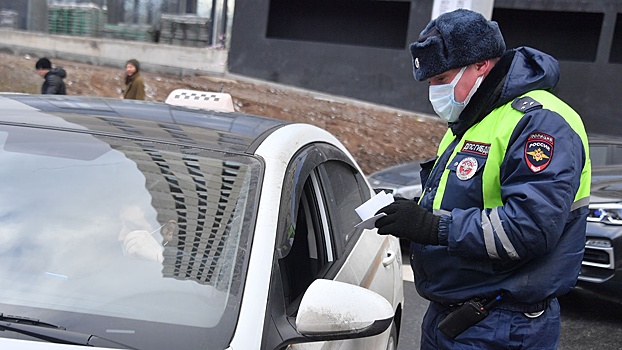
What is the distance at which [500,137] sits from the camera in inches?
91.8

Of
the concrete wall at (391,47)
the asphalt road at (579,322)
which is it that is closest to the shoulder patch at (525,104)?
the asphalt road at (579,322)

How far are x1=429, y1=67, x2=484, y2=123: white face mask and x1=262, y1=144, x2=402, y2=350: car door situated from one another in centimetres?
53

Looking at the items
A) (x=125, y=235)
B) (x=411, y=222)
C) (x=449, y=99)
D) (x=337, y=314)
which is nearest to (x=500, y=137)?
(x=449, y=99)

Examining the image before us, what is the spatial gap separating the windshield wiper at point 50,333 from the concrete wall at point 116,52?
20007 mm

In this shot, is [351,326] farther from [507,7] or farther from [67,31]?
[67,31]

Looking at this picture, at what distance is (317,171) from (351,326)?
1002 millimetres

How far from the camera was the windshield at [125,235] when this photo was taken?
1.97 metres

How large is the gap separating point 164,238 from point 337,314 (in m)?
0.58

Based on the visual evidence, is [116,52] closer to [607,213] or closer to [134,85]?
[134,85]

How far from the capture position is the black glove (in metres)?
2.35

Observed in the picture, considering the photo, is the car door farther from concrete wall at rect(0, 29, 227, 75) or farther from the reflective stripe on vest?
concrete wall at rect(0, 29, 227, 75)

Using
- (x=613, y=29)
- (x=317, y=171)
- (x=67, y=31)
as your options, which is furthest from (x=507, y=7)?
(x=317, y=171)

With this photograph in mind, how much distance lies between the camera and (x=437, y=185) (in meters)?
2.52

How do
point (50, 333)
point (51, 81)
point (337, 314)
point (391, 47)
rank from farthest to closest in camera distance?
1. point (391, 47)
2. point (51, 81)
3. point (337, 314)
4. point (50, 333)
